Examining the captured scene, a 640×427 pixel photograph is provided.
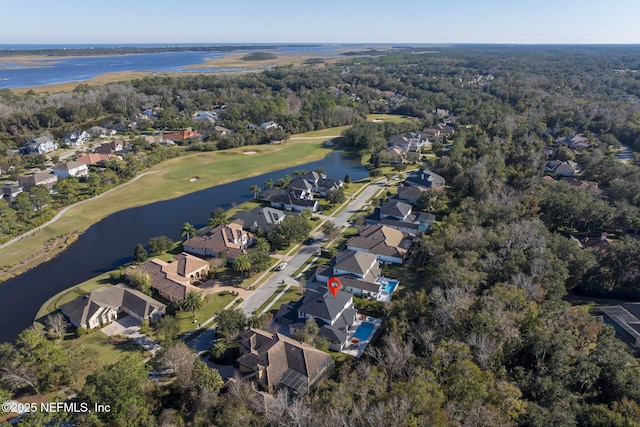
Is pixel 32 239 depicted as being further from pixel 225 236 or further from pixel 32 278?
pixel 225 236

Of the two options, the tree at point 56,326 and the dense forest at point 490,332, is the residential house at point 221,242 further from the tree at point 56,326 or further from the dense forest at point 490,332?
the dense forest at point 490,332

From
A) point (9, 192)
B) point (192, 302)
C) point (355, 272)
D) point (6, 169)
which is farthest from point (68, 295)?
point (6, 169)

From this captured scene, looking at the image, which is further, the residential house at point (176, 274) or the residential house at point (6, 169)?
the residential house at point (6, 169)

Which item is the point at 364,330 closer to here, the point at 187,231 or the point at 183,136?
the point at 187,231

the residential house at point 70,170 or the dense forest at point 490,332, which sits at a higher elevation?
the dense forest at point 490,332

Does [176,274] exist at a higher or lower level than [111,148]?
lower

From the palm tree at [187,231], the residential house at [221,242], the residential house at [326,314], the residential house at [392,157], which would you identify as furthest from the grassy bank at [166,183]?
the residential house at [326,314]
